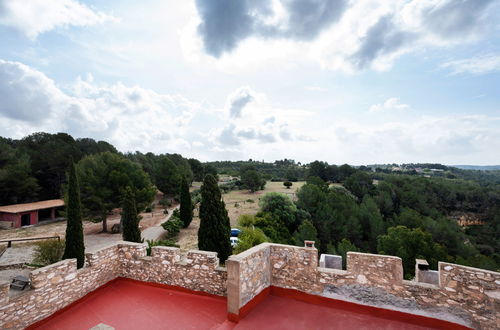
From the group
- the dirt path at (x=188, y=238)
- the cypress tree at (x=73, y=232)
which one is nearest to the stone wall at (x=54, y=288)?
the cypress tree at (x=73, y=232)

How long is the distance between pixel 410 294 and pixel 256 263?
2492 millimetres

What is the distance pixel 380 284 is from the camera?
4297 mm

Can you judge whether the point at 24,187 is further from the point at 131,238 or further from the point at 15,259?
the point at 131,238

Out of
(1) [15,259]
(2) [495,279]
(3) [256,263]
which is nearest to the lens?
(2) [495,279]

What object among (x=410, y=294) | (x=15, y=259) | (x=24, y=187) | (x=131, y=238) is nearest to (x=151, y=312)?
(x=410, y=294)

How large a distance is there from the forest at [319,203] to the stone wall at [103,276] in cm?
940

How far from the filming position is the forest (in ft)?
68.7

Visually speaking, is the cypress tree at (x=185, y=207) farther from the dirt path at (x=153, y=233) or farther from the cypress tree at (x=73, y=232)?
the cypress tree at (x=73, y=232)

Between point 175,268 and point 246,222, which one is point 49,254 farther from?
point 246,222

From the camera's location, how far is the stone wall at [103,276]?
4.02 meters

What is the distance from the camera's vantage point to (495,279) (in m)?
3.79

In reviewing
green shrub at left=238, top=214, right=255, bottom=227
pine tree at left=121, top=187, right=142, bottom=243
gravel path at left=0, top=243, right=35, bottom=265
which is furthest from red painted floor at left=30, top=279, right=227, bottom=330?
green shrub at left=238, top=214, right=255, bottom=227

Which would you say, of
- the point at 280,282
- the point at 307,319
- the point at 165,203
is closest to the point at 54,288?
the point at 280,282

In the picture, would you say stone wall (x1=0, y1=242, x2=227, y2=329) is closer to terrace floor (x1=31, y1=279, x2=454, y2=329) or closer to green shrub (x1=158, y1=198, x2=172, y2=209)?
terrace floor (x1=31, y1=279, x2=454, y2=329)
